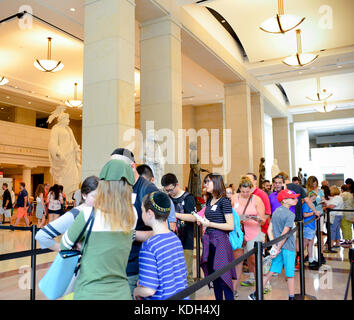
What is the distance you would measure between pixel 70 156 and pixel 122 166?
830 cm

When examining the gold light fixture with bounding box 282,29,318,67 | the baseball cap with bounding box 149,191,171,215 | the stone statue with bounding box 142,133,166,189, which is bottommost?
the baseball cap with bounding box 149,191,171,215

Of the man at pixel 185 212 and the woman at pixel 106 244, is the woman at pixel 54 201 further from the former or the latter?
the woman at pixel 106 244

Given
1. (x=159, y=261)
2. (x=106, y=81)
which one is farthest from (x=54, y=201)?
(x=159, y=261)

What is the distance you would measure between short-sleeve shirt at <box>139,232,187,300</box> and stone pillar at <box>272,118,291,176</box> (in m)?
23.0

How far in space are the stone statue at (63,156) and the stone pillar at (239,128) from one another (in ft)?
23.8

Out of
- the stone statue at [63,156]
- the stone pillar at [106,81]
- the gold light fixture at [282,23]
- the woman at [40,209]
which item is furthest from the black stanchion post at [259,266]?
the woman at [40,209]

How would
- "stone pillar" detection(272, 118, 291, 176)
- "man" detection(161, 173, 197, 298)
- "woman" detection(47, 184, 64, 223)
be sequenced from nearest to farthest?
"man" detection(161, 173, 197, 298) < "woman" detection(47, 184, 64, 223) < "stone pillar" detection(272, 118, 291, 176)

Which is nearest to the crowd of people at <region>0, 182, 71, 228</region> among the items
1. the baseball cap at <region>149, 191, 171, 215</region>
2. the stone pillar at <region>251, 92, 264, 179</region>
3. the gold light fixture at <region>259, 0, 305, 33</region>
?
the baseball cap at <region>149, 191, 171, 215</region>

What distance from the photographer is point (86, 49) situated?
673 centimetres

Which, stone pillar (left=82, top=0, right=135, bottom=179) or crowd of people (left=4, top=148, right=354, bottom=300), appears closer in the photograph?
crowd of people (left=4, top=148, right=354, bottom=300)

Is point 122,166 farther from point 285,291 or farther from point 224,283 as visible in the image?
point 285,291

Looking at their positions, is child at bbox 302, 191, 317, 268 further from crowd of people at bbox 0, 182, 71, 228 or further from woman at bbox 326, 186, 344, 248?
crowd of people at bbox 0, 182, 71, 228

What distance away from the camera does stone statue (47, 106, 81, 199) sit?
952cm
